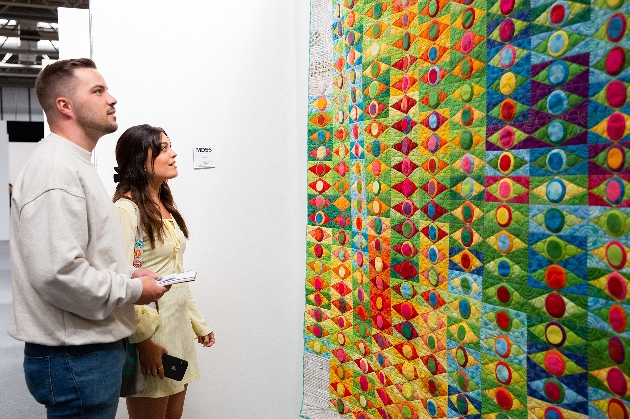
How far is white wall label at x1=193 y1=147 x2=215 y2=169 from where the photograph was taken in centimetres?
271

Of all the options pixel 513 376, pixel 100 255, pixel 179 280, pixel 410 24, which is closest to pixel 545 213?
pixel 513 376

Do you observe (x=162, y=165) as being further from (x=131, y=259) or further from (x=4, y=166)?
(x=4, y=166)

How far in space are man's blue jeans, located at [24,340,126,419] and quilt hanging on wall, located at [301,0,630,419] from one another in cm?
100

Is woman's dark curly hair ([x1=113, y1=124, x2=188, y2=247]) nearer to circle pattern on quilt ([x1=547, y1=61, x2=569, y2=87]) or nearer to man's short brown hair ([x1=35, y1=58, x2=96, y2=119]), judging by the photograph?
man's short brown hair ([x1=35, y1=58, x2=96, y2=119])

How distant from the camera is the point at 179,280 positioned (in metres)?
1.68

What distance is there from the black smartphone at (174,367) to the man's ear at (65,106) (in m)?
0.91

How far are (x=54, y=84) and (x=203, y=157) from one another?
Result: 110 centimetres

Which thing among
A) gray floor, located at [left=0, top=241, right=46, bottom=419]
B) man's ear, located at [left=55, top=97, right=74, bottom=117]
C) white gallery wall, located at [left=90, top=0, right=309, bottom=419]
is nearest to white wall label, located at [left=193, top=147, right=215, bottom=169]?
white gallery wall, located at [left=90, top=0, right=309, bottom=419]

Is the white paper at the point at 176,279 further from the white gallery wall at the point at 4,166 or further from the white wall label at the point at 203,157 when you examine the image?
the white gallery wall at the point at 4,166

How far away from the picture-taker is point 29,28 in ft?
27.3

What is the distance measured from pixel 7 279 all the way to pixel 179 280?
24.8 ft

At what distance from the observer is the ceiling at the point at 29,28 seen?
7.43m

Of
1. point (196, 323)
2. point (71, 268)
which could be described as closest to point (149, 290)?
point (71, 268)

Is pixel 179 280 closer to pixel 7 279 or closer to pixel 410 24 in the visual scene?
pixel 410 24
